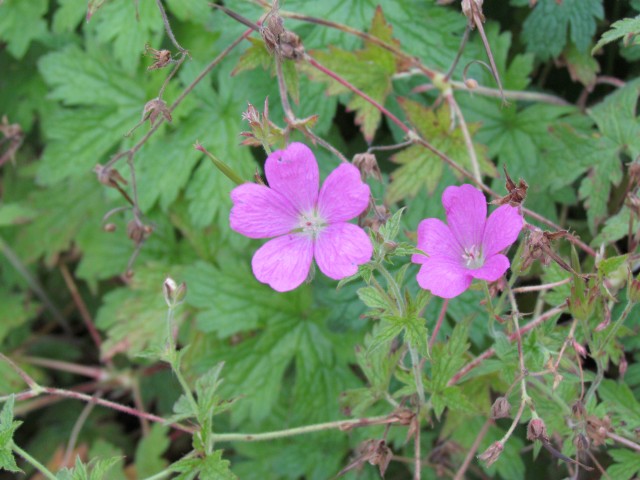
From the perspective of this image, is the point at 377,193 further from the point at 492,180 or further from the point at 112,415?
the point at 112,415

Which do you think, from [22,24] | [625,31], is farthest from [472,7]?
[22,24]

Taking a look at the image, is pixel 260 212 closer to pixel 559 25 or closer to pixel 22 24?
pixel 559 25

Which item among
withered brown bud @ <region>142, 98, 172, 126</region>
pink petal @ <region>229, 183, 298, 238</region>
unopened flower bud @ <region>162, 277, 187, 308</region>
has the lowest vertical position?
unopened flower bud @ <region>162, 277, 187, 308</region>

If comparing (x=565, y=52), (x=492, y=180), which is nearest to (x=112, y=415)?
(x=492, y=180)

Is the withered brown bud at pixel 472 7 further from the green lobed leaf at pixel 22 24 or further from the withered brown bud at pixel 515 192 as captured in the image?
the green lobed leaf at pixel 22 24

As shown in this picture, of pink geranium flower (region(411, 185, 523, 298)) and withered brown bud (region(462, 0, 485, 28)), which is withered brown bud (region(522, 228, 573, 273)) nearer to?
pink geranium flower (region(411, 185, 523, 298))

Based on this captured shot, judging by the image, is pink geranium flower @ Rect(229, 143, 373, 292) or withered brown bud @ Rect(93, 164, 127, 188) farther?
withered brown bud @ Rect(93, 164, 127, 188)

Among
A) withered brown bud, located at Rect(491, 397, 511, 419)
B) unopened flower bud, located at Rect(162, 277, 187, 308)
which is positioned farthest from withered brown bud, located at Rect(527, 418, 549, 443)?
unopened flower bud, located at Rect(162, 277, 187, 308)

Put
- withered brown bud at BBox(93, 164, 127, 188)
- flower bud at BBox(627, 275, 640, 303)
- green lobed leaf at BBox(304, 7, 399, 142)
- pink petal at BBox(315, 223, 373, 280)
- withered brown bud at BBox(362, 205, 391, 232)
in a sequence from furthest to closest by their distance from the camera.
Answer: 1. green lobed leaf at BBox(304, 7, 399, 142)
2. withered brown bud at BBox(93, 164, 127, 188)
3. withered brown bud at BBox(362, 205, 391, 232)
4. flower bud at BBox(627, 275, 640, 303)
5. pink petal at BBox(315, 223, 373, 280)
